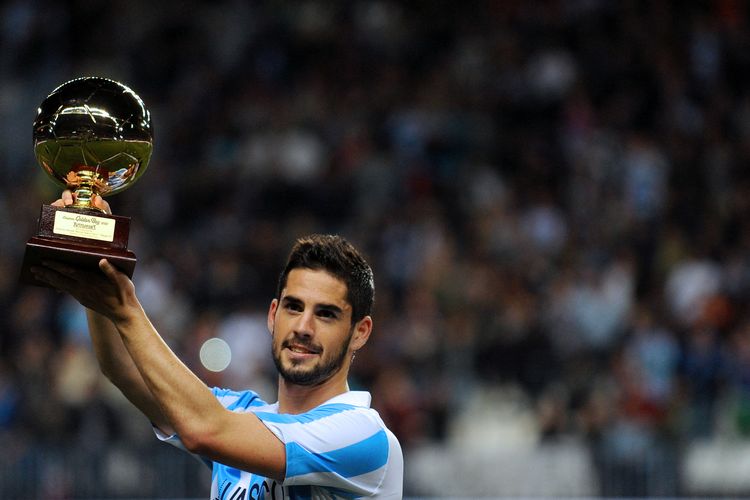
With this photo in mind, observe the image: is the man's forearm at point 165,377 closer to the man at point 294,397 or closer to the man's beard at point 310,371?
the man at point 294,397

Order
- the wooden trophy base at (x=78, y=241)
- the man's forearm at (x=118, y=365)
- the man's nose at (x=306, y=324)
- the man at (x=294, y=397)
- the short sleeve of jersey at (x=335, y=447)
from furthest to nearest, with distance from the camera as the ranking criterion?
the man's forearm at (x=118, y=365), the man's nose at (x=306, y=324), the short sleeve of jersey at (x=335, y=447), the man at (x=294, y=397), the wooden trophy base at (x=78, y=241)

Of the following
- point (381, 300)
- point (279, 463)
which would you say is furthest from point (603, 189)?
point (279, 463)

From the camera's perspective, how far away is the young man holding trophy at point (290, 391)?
3.50m

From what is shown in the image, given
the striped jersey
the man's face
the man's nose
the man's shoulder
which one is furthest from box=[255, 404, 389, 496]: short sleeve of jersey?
the man's shoulder

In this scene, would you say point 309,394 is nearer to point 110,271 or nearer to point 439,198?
point 110,271

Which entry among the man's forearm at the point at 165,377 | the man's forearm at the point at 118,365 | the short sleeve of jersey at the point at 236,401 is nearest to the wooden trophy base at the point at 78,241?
the man's forearm at the point at 165,377

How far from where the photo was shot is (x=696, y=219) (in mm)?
12555

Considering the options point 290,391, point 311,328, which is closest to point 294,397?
point 290,391

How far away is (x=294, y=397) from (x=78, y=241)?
97 cm

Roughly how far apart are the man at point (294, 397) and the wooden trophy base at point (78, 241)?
0.06 m

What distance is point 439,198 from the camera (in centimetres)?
1327

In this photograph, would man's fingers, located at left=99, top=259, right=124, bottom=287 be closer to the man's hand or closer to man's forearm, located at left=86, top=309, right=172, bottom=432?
the man's hand

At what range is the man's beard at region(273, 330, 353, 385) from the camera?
400cm

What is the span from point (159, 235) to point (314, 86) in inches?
111
